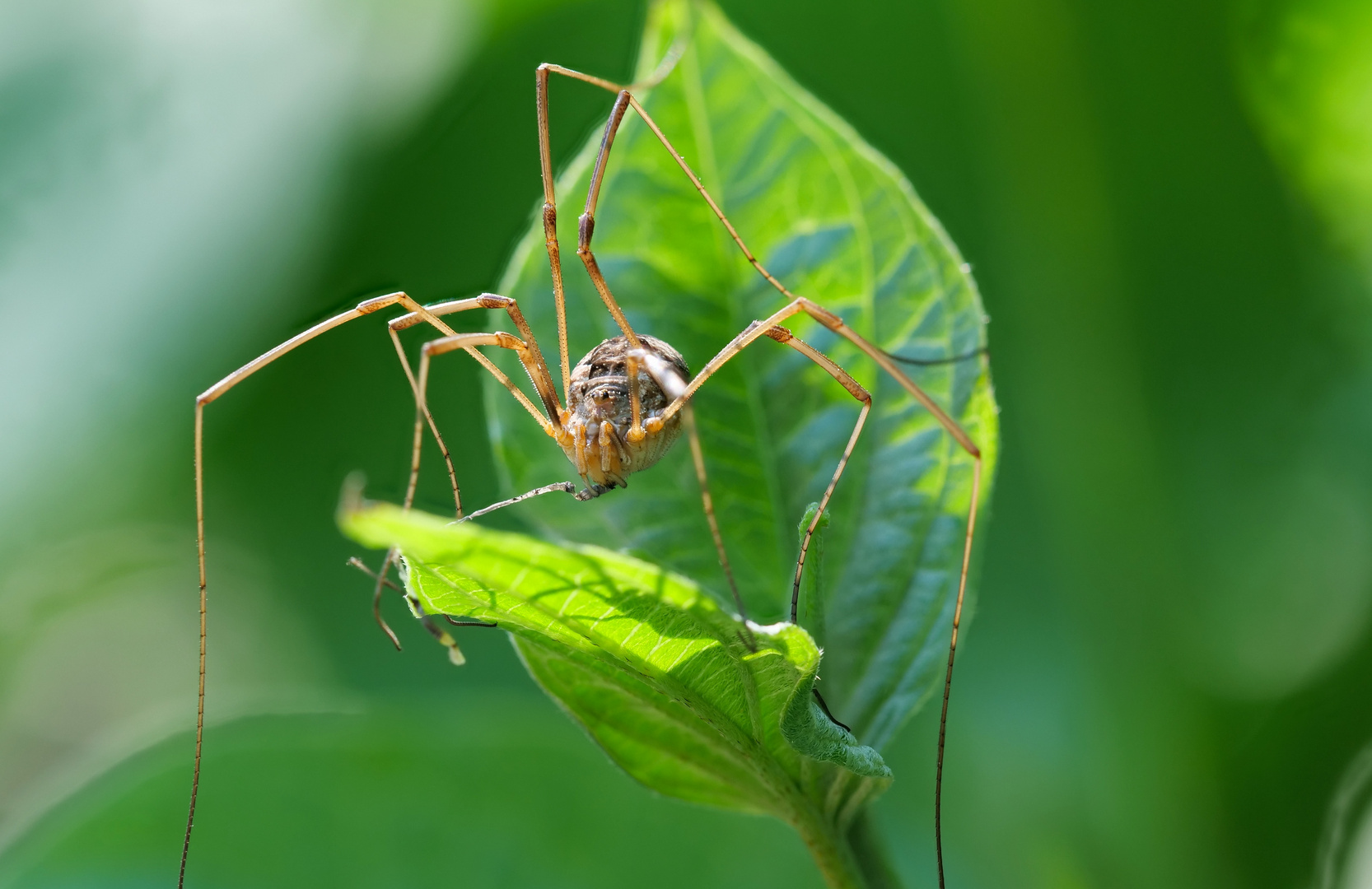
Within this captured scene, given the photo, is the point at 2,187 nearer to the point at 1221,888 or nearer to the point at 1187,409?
the point at 1187,409

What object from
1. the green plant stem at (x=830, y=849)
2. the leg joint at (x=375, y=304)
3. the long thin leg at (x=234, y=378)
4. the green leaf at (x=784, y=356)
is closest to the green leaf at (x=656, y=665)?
the green plant stem at (x=830, y=849)

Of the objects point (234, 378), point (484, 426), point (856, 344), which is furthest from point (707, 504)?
point (484, 426)

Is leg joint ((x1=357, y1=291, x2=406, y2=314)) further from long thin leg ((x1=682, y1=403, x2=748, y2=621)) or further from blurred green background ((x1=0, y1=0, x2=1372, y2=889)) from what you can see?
long thin leg ((x1=682, y1=403, x2=748, y2=621))

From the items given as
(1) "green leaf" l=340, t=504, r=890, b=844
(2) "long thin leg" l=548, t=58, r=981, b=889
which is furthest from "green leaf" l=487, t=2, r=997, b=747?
(1) "green leaf" l=340, t=504, r=890, b=844

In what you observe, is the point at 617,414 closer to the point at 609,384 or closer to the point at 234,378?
the point at 609,384

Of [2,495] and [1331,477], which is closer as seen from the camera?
[1331,477]

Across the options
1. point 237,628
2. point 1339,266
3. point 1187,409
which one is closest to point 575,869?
point 237,628
